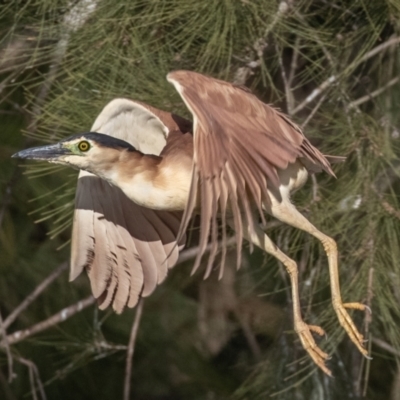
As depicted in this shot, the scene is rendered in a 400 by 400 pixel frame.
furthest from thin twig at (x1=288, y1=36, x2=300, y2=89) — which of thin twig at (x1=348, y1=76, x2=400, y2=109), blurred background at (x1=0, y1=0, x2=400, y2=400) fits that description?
thin twig at (x1=348, y1=76, x2=400, y2=109)

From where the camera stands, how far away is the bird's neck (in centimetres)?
192

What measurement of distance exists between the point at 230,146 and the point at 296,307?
396 millimetres

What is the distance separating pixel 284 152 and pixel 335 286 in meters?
0.30

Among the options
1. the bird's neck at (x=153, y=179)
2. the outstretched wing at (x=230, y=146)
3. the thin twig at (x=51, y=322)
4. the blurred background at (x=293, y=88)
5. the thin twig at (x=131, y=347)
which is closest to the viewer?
the outstretched wing at (x=230, y=146)

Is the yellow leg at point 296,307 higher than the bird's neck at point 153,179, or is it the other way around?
the bird's neck at point 153,179

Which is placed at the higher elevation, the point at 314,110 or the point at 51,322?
the point at 314,110

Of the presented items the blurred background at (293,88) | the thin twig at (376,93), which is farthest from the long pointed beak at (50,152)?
the thin twig at (376,93)

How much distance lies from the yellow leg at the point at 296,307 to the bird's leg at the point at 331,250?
48 mm

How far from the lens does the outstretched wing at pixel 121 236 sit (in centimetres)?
215

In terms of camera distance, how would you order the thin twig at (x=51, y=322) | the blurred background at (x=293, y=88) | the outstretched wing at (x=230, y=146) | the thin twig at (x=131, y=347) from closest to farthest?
the outstretched wing at (x=230, y=146)
the blurred background at (x=293, y=88)
the thin twig at (x=131, y=347)
the thin twig at (x=51, y=322)

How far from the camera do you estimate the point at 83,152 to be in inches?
76.8

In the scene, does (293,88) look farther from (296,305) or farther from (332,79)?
(296,305)

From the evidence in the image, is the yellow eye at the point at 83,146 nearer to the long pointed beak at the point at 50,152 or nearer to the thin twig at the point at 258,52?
the long pointed beak at the point at 50,152

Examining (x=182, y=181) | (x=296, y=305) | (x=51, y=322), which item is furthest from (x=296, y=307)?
(x=51, y=322)
